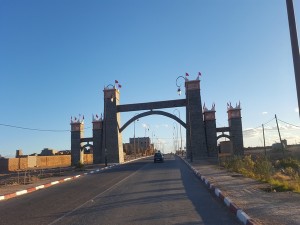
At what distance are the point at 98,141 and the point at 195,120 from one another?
49.9 ft

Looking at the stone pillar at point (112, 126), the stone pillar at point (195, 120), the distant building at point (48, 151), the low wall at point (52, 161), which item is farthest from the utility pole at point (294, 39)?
the distant building at point (48, 151)

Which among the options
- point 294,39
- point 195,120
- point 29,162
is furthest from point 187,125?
point 294,39

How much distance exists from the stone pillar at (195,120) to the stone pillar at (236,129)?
175 inches

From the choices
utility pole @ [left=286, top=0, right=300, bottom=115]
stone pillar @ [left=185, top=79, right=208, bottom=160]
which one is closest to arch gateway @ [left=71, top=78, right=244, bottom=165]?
stone pillar @ [left=185, top=79, right=208, bottom=160]

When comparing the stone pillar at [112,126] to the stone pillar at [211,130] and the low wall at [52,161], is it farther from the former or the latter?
the stone pillar at [211,130]

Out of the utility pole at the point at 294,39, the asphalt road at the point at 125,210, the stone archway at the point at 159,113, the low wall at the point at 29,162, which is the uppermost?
the stone archway at the point at 159,113

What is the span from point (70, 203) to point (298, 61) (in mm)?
8637

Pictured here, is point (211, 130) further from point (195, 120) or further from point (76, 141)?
point (76, 141)

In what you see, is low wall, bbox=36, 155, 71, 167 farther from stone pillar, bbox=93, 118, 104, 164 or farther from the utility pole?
the utility pole

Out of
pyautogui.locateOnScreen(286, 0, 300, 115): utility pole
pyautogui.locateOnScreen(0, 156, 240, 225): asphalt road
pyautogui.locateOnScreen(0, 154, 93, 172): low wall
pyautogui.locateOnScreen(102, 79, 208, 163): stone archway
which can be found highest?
pyautogui.locateOnScreen(102, 79, 208, 163): stone archway

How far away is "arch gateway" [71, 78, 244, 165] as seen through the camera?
61031mm

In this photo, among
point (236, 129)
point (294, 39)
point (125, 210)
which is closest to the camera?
point (294, 39)

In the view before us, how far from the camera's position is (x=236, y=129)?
6150cm

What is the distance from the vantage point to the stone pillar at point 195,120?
61.0 m
